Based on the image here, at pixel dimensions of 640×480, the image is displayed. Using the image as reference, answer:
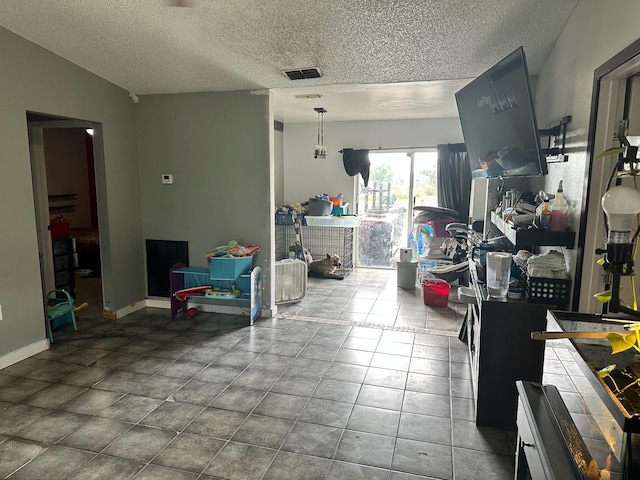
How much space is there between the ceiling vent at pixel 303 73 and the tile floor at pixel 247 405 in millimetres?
2473

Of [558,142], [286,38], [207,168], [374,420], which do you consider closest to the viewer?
[374,420]

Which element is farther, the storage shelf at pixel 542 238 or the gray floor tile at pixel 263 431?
the gray floor tile at pixel 263 431

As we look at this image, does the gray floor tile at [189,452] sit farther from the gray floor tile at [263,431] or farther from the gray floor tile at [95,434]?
the gray floor tile at [95,434]

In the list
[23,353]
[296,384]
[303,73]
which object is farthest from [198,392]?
[303,73]

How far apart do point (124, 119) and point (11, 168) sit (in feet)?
4.78

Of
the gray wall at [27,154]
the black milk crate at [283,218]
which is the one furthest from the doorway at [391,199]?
the gray wall at [27,154]

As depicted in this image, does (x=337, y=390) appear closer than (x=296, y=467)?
No

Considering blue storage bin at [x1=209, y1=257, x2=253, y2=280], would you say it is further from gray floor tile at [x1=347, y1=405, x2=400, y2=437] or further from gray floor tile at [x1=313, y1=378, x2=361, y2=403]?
gray floor tile at [x1=347, y1=405, x2=400, y2=437]

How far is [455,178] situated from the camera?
20.4 ft

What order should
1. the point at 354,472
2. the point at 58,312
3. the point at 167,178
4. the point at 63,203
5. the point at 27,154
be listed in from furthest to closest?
1. the point at 63,203
2. the point at 167,178
3. the point at 58,312
4. the point at 27,154
5. the point at 354,472

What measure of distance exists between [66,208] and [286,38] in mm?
5451

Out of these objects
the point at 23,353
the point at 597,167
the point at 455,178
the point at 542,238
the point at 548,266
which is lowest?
the point at 23,353

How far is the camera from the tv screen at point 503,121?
7.46 ft

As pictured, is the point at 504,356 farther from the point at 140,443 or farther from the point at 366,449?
the point at 140,443
